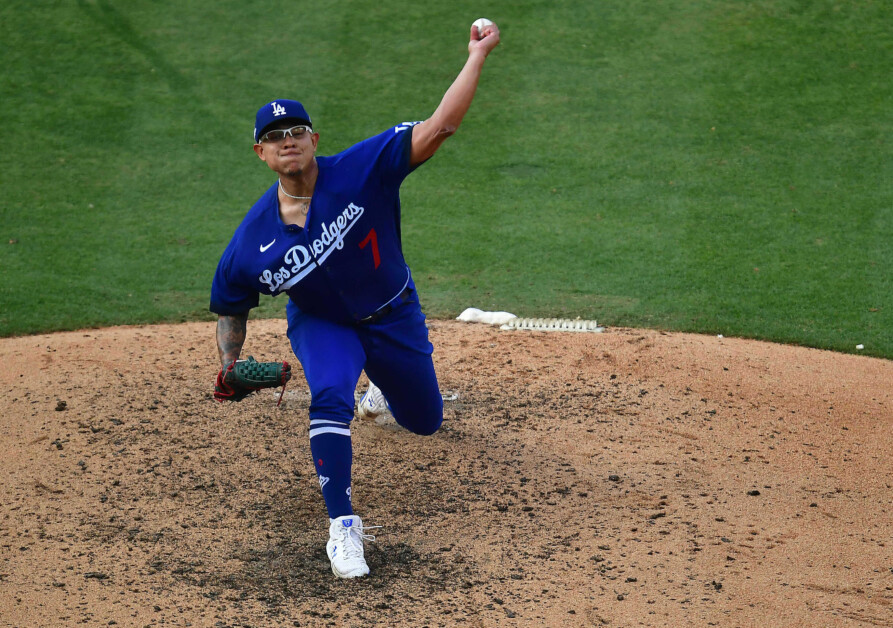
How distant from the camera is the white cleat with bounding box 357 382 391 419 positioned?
17.2 ft

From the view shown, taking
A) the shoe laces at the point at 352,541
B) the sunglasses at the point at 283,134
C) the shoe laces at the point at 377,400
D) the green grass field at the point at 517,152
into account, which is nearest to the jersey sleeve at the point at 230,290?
the sunglasses at the point at 283,134

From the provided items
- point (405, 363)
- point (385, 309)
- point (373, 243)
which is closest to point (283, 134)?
point (373, 243)

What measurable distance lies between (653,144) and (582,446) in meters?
5.01

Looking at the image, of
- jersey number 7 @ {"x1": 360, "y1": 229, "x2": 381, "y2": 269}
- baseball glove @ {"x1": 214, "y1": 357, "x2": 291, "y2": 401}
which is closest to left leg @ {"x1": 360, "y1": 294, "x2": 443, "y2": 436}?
jersey number 7 @ {"x1": 360, "y1": 229, "x2": 381, "y2": 269}

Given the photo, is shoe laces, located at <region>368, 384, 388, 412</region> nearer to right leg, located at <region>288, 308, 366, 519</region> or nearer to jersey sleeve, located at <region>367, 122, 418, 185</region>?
right leg, located at <region>288, 308, 366, 519</region>

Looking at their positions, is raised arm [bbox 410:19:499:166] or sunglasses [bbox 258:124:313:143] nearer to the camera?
raised arm [bbox 410:19:499:166]

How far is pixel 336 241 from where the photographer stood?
154 inches

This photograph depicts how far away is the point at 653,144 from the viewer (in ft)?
30.2

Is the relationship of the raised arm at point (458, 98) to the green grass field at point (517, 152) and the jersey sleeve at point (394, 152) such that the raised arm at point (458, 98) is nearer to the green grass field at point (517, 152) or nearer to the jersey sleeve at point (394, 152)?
the jersey sleeve at point (394, 152)

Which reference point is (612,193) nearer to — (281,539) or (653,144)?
(653,144)

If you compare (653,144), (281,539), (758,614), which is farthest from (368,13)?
(758,614)

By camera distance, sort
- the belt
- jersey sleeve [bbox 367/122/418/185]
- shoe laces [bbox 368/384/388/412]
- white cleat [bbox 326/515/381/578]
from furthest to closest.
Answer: shoe laces [bbox 368/384/388/412] < the belt < jersey sleeve [bbox 367/122/418/185] < white cleat [bbox 326/515/381/578]

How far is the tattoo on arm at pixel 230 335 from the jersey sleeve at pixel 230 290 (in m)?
0.03

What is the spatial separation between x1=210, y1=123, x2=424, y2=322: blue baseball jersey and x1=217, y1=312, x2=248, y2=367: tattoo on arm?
0.14 m
